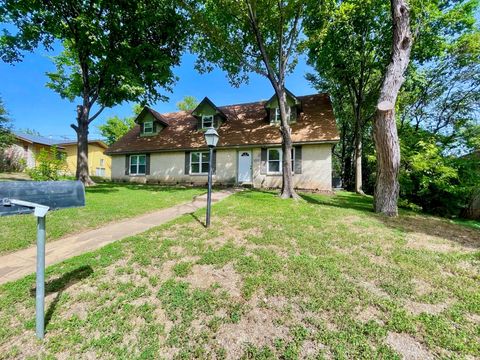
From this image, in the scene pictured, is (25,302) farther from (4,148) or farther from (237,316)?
(4,148)

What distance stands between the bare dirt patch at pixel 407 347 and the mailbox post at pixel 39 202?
11.4ft

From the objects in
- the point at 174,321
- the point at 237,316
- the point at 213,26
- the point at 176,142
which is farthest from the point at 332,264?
the point at 176,142

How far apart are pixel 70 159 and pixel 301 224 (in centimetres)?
2852

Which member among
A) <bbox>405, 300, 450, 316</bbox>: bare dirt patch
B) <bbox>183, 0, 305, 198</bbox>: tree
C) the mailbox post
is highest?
<bbox>183, 0, 305, 198</bbox>: tree

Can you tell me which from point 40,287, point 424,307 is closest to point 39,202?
point 40,287

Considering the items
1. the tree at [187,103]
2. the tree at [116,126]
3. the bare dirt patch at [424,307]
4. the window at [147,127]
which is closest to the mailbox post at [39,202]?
the bare dirt patch at [424,307]

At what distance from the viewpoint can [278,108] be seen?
559 inches

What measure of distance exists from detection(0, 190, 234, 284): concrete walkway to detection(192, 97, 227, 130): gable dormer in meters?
10.2

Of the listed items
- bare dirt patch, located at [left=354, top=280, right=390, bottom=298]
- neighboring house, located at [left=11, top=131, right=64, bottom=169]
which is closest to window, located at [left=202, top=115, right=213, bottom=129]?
bare dirt patch, located at [left=354, top=280, right=390, bottom=298]

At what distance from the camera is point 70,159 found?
24.8 m

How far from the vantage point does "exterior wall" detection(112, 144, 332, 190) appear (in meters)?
12.5

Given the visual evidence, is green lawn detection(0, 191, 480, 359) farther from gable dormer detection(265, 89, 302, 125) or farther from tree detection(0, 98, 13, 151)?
tree detection(0, 98, 13, 151)

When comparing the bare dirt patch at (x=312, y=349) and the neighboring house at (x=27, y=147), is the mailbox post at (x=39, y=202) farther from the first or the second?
the neighboring house at (x=27, y=147)

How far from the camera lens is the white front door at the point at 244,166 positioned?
13969 millimetres
